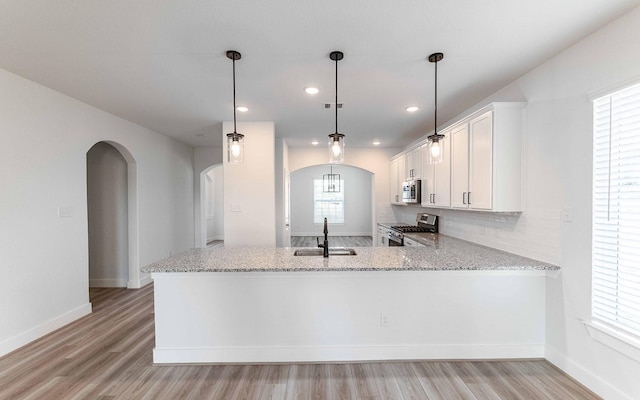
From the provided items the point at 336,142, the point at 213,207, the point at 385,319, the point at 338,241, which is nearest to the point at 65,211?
the point at 336,142

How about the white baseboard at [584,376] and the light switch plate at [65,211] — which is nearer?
the white baseboard at [584,376]

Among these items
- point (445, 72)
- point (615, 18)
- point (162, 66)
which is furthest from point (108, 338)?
point (615, 18)

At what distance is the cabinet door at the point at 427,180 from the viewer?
4.26 m

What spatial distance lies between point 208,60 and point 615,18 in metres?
2.92

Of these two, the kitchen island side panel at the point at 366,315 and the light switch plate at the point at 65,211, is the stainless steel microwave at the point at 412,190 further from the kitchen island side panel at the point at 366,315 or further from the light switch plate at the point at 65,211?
the light switch plate at the point at 65,211

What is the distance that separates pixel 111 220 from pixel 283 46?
4.16 meters

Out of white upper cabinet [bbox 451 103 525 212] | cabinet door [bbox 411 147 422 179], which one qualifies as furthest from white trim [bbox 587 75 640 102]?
cabinet door [bbox 411 147 422 179]

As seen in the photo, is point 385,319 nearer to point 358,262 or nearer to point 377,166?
point 358,262

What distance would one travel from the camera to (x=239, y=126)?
4.38 meters

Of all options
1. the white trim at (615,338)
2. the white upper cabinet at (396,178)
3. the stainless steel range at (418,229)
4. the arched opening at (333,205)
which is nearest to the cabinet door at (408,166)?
the white upper cabinet at (396,178)

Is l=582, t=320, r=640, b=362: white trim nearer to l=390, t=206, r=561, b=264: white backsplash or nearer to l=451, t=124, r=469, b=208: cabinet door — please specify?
l=390, t=206, r=561, b=264: white backsplash

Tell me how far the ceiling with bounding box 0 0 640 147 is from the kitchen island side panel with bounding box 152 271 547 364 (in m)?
1.83

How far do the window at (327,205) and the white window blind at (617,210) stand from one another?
9184mm

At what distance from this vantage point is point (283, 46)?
2254mm
